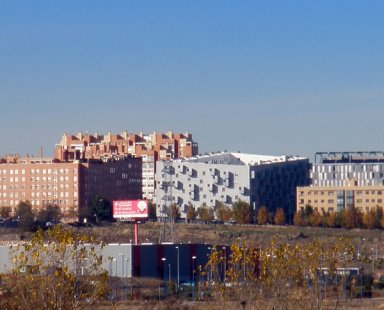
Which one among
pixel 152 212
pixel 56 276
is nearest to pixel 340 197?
pixel 152 212

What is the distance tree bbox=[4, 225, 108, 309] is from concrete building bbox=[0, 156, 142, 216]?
50705 mm

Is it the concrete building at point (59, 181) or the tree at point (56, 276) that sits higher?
the concrete building at point (59, 181)

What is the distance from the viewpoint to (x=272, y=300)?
16.3 m

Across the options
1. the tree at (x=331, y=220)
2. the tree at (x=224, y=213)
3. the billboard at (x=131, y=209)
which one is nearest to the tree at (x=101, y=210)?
the tree at (x=224, y=213)

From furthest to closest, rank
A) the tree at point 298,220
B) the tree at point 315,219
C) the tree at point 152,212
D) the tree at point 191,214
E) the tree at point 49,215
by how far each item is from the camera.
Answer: the tree at point 152,212
the tree at point 191,214
the tree at point 49,215
the tree at point 298,220
the tree at point 315,219

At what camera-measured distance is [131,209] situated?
1476 inches

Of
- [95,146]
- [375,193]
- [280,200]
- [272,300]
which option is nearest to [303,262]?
[272,300]

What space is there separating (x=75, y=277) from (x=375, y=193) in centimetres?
4896

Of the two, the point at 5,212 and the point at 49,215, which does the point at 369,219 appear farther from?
the point at 5,212

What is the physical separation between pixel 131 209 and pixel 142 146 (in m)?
49.7

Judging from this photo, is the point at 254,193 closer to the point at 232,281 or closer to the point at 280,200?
the point at 280,200

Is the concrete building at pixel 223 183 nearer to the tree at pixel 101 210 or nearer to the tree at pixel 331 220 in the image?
the tree at pixel 101 210

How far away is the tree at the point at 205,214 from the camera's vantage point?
196 feet

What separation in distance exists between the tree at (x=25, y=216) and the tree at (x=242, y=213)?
11126mm
